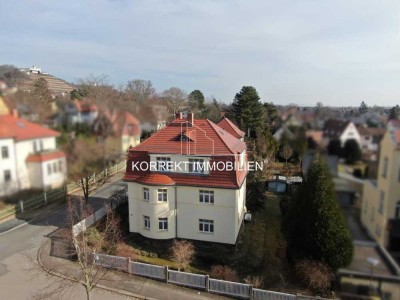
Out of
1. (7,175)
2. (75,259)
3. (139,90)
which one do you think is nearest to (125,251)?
(75,259)

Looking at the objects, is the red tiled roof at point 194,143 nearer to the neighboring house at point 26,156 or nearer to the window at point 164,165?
the window at point 164,165

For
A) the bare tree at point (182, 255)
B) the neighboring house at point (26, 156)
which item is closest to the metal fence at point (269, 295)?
the bare tree at point (182, 255)

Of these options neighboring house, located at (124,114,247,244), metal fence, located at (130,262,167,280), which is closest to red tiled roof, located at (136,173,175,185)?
neighboring house, located at (124,114,247,244)

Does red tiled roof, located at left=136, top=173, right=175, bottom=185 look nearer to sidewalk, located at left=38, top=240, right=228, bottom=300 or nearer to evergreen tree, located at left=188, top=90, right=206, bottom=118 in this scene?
evergreen tree, located at left=188, top=90, right=206, bottom=118

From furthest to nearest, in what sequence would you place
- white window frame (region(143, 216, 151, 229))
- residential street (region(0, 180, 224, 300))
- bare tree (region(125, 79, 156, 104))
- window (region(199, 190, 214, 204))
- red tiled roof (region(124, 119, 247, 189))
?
white window frame (region(143, 216, 151, 229)), window (region(199, 190, 214, 204)), red tiled roof (region(124, 119, 247, 189)), residential street (region(0, 180, 224, 300)), bare tree (region(125, 79, 156, 104))

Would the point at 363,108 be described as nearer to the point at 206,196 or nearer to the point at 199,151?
the point at 199,151

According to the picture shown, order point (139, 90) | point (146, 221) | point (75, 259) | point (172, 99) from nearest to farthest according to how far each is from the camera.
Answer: point (139, 90), point (172, 99), point (75, 259), point (146, 221)
